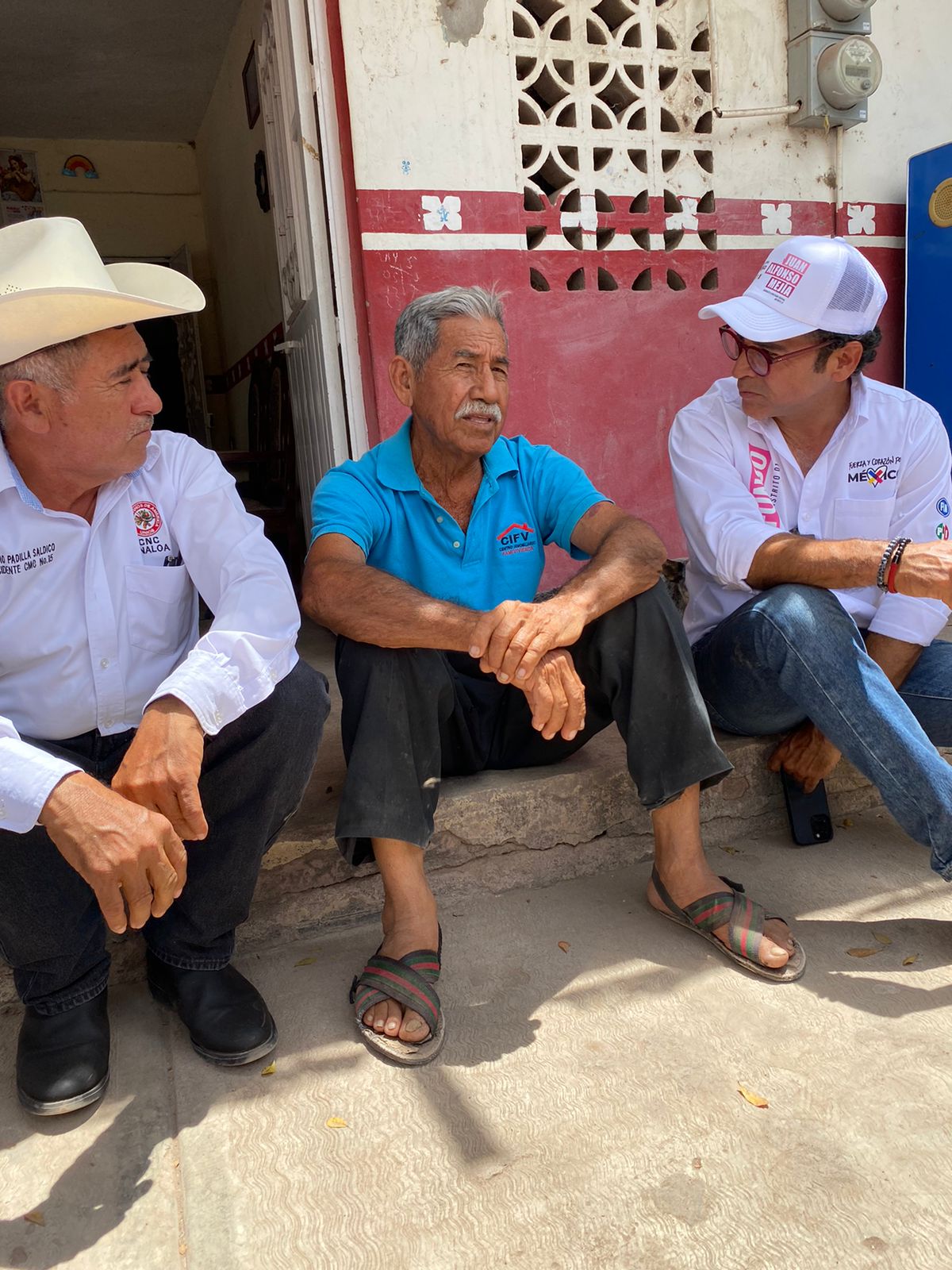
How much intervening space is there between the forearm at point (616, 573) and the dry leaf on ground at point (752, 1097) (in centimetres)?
90

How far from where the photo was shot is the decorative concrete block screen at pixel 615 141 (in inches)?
142

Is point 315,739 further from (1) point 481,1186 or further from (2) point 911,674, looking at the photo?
(2) point 911,674

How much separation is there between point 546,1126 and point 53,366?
160cm

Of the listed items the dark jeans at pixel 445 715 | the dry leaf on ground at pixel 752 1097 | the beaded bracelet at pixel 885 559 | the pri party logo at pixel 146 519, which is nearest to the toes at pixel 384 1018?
the dark jeans at pixel 445 715

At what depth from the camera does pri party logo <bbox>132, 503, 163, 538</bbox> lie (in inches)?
76.5

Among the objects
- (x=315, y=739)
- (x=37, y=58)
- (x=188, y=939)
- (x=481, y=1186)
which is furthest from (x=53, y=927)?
(x=37, y=58)

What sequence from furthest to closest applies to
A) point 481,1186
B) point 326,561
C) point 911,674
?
point 911,674
point 326,561
point 481,1186

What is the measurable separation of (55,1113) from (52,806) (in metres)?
0.56

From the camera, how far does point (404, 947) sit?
1.90 m

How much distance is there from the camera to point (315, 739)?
189cm

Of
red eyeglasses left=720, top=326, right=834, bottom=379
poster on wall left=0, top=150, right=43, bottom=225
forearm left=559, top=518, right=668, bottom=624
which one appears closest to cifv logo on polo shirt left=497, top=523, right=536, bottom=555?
forearm left=559, top=518, right=668, bottom=624

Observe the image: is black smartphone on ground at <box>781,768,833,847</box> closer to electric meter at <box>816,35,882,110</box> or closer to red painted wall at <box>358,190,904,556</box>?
red painted wall at <box>358,190,904,556</box>

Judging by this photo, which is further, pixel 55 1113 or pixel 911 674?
pixel 911 674

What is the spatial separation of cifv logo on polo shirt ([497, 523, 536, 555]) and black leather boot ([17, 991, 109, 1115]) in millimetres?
1291
